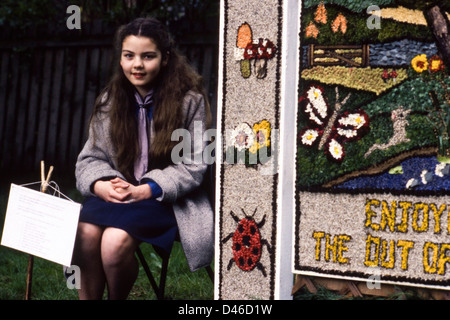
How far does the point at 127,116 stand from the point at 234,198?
1.93 ft

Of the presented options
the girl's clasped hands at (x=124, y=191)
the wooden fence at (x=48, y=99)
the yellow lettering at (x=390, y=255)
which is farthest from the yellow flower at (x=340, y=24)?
the wooden fence at (x=48, y=99)

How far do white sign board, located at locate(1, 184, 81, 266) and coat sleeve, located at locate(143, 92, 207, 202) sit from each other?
0.37 m

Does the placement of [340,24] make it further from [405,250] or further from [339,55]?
[405,250]

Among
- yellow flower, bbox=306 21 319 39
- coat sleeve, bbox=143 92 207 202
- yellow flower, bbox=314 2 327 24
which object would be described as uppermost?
yellow flower, bbox=314 2 327 24

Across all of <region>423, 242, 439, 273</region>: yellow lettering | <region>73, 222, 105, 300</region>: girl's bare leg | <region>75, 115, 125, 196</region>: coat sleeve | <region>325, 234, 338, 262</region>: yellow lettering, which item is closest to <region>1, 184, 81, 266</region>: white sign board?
<region>73, 222, 105, 300</region>: girl's bare leg

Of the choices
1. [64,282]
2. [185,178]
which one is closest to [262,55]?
[185,178]

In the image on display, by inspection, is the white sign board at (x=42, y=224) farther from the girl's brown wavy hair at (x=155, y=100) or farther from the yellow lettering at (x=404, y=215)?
the yellow lettering at (x=404, y=215)

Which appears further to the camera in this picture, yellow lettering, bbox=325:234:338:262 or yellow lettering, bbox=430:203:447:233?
yellow lettering, bbox=325:234:338:262

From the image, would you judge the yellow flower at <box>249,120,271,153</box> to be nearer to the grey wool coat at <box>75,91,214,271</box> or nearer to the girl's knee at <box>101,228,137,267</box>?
the grey wool coat at <box>75,91,214,271</box>

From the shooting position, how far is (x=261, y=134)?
8.52 feet

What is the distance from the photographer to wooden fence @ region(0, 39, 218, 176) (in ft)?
19.6

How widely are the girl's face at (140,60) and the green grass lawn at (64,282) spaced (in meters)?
1.28

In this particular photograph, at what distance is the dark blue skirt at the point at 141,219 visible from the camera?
250 centimetres

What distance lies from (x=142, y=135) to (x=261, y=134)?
54 centimetres
